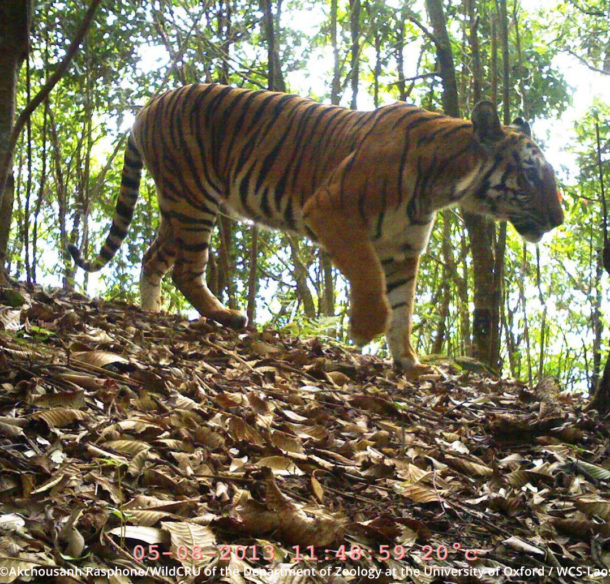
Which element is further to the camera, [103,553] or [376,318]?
[376,318]

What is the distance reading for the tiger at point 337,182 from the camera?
4.30 m

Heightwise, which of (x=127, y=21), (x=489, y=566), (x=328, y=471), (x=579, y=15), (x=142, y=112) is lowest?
(x=489, y=566)

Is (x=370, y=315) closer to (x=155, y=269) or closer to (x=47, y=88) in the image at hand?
(x=155, y=269)

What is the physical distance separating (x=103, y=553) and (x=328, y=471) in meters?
0.94

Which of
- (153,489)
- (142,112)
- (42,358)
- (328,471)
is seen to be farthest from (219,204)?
(153,489)

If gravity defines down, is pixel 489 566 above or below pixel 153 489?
below

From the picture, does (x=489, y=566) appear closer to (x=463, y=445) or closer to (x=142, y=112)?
(x=463, y=445)

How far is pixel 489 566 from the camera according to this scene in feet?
6.38

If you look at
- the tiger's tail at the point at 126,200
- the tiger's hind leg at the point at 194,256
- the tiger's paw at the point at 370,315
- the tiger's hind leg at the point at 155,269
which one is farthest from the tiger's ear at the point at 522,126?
the tiger's tail at the point at 126,200

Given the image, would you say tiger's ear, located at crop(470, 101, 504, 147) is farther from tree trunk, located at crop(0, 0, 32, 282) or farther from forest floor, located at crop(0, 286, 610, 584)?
tree trunk, located at crop(0, 0, 32, 282)

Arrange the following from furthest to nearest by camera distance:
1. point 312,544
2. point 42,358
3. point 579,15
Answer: point 579,15 < point 42,358 < point 312,544

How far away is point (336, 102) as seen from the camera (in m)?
6.43

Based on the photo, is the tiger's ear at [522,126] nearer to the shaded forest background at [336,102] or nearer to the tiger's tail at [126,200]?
the shaded forest background at [336,102]

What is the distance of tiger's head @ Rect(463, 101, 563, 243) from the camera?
4.44m
